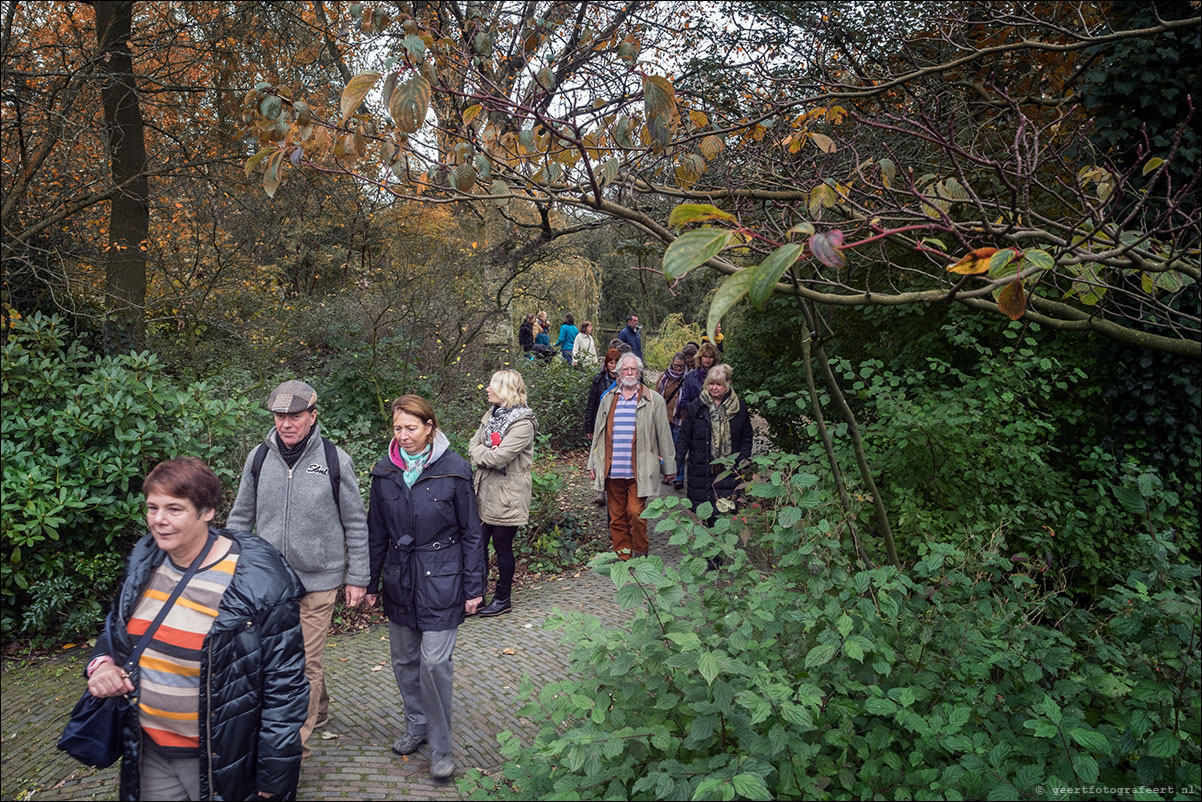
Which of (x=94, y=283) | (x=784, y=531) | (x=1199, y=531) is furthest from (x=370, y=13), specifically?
Result: (x=1199, y=531)

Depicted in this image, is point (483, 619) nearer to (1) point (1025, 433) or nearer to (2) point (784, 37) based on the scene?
(1) point (1025, 433)

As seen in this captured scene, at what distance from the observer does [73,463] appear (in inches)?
207

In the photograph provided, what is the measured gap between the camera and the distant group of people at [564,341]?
14797 millimetres

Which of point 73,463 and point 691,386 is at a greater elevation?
point 691,386

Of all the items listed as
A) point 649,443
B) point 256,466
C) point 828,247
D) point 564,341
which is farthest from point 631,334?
point 828,247

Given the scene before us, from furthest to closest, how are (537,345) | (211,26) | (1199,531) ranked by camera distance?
(537,345) < (211,26) < (1199,531)

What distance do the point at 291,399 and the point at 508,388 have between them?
2161 millimetres

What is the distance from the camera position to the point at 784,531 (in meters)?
3.31

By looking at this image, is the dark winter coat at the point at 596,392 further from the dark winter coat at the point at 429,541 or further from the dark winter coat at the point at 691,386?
the dark winter coat at the point at 429,541

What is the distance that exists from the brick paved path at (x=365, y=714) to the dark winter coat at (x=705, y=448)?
54.1 inches

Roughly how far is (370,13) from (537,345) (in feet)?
45.6

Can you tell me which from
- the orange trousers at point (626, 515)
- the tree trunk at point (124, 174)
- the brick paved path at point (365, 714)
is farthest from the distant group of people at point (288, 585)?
the tree trunk at point (124, 174)

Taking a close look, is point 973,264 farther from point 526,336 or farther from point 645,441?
point 526,336

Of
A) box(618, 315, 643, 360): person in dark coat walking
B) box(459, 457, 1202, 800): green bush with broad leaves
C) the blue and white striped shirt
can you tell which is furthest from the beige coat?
box(618, 315, 643, 360): person in dark coat walking
